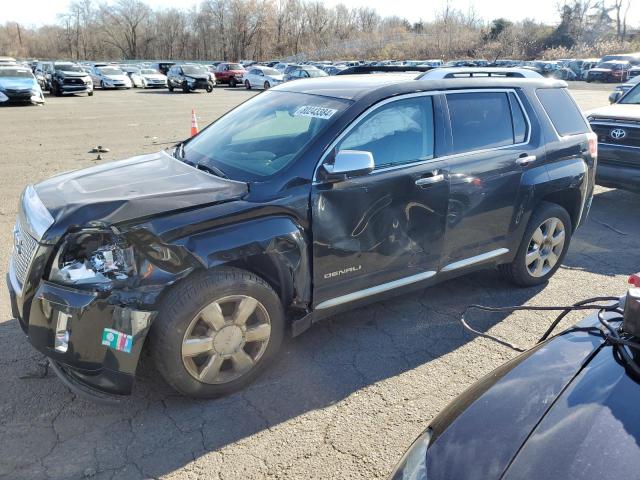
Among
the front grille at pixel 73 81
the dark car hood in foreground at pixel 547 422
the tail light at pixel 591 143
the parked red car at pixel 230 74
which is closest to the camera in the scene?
the dark car hood in foreground at pixel 547 422

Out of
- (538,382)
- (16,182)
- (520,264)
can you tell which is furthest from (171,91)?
(538,382)

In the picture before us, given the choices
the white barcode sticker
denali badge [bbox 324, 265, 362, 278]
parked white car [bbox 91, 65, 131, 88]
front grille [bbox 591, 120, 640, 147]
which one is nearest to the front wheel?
denali badge [bbox 324, 265, 362, 278]

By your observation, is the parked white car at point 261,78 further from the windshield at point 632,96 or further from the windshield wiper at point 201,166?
the windshield wiper at point 201,166

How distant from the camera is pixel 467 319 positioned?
427cm

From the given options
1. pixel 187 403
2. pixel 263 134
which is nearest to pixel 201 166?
pixel 263 134

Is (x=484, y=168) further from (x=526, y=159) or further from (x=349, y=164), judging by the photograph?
(x=349, y=164)

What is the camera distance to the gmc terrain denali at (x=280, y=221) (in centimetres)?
283

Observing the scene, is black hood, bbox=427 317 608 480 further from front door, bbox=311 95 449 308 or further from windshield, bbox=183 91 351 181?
windshield, bbox=183 91 351 181

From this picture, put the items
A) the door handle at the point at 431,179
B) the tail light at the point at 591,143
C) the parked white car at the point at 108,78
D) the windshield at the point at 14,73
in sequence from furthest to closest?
the parked white car at the point at 108,78, the windshield at the point at 14,73, the tail light at the point at 591,143, the door handle at the point at 431,179

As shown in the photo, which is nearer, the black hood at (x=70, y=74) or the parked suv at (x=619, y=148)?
the parked suv at (x=619, y=148)

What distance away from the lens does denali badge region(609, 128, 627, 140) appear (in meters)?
7.33

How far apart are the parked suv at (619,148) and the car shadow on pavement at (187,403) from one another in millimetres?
3995

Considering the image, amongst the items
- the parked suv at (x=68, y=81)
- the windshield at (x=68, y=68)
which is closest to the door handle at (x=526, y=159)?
the parked suv at (x=68, y=81)

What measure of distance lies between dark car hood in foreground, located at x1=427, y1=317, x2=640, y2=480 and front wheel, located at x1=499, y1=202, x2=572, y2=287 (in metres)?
2.64
